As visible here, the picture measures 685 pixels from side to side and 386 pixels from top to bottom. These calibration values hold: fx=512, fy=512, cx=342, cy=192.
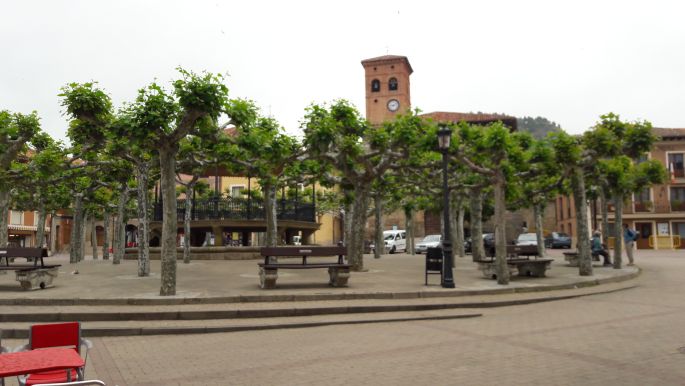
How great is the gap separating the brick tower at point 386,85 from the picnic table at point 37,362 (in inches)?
2430

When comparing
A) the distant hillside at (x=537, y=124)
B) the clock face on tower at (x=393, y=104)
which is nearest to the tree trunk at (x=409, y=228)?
the clock face on tower at (x=393, y=104)

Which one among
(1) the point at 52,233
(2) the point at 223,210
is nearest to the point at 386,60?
(1) the point at 52,233

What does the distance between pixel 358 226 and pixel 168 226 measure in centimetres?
716

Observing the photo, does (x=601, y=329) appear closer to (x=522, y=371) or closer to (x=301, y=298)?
(x=522, y=371)

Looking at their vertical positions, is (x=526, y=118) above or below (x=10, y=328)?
above

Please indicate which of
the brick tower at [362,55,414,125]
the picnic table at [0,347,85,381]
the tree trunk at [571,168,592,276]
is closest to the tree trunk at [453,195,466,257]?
the tree trunk at [571,168,592,276]

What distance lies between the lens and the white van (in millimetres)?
41625

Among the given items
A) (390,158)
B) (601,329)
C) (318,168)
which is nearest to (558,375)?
(601,329)

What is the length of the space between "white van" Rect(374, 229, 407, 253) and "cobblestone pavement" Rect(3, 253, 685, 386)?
3174 centimetres

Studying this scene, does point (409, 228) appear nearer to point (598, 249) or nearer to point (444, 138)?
point (598, 249)

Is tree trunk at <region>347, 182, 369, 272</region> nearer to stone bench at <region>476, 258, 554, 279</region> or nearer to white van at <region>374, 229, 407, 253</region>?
stone bench at <region>476, 258, 554, 279</region>

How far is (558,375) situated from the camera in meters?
5.62

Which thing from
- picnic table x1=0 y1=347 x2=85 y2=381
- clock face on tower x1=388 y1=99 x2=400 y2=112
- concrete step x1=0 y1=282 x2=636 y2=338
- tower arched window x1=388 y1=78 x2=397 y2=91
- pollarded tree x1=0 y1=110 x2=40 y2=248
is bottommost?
concrete step x1=0 y1=282 x2=636 y2=338

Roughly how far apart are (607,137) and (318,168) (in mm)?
10240
